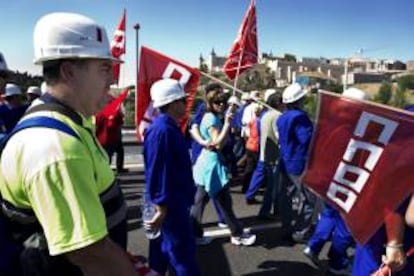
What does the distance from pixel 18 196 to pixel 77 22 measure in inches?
23.2

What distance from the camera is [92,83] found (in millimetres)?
1676

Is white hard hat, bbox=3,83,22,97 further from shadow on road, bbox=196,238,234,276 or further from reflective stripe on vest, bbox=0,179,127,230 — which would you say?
reflective stripe on vest, bbox=0,179,127,230

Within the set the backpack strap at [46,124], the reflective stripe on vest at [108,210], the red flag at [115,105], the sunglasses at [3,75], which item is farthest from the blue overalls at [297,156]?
the backpack strap at [46,124]

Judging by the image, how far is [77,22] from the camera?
1642 mm

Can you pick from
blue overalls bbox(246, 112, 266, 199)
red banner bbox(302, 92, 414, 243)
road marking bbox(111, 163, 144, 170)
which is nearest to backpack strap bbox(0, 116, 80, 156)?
red banner bbox(302, 92, 414, 243)

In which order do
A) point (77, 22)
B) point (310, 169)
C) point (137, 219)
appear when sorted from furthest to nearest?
point (137, 219), point (310, 169), point (77, 22)

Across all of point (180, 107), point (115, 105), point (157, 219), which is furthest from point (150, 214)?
point (115, 105)

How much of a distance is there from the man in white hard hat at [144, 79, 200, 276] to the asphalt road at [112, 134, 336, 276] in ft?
3.42

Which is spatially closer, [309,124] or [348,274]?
[348,274]

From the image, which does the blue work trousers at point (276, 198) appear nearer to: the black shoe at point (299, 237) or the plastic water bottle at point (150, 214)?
the black shoe at point (299, 237)

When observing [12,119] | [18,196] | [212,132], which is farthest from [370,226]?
[12,119]

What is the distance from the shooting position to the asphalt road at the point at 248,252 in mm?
4680

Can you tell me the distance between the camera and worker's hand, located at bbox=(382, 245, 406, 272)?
235 centimetres

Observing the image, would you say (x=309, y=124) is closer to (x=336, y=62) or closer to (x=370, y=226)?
(x=370, y=226)
